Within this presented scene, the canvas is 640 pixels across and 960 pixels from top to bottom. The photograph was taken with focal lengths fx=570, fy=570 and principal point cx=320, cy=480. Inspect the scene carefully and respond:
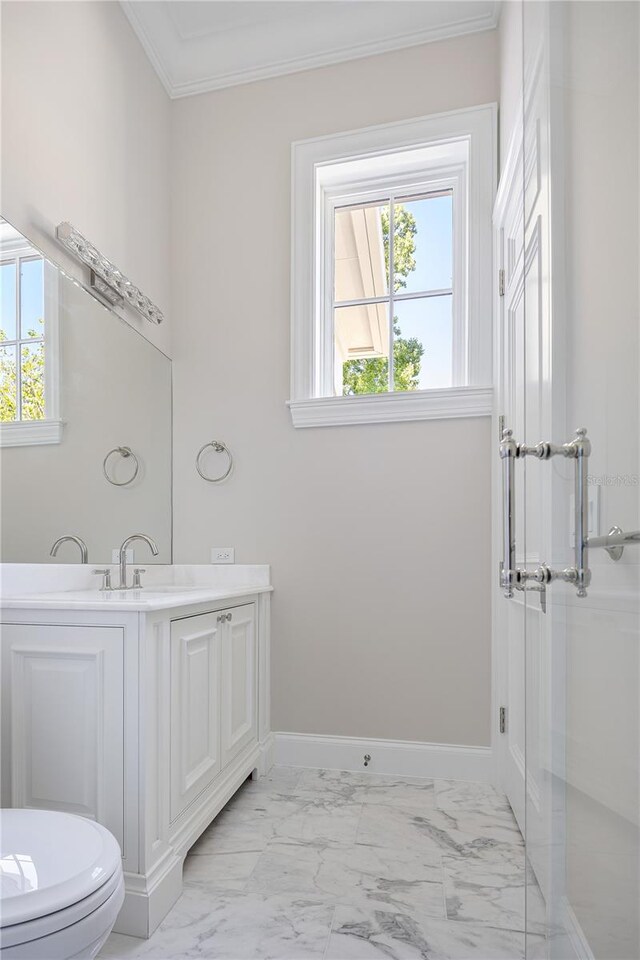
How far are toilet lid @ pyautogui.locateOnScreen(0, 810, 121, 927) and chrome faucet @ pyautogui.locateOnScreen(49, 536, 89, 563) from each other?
858 mm

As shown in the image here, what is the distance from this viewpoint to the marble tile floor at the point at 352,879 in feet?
4.20

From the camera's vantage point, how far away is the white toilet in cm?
83

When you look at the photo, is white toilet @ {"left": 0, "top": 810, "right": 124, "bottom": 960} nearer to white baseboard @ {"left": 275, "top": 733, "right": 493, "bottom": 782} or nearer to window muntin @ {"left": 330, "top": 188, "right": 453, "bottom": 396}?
white baseboard @ {"left": 275, "top": 733, "right": 493, "bottom": 782}

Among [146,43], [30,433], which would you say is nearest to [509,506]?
[30,433]

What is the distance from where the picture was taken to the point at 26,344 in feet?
5.56

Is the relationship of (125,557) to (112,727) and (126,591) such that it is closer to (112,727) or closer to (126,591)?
(126,591)

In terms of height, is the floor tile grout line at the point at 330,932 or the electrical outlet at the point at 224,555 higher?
the electrical outlet at the point at 224,555

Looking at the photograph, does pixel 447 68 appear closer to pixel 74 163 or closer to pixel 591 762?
pixel 74 163

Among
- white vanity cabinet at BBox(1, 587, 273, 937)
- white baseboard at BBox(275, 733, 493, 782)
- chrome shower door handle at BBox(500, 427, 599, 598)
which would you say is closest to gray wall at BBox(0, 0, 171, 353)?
white vanity cabinet at BBox(1, 587, 273, 937)

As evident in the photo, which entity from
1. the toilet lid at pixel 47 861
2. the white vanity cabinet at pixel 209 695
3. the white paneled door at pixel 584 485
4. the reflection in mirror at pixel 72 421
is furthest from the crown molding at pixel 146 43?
the toilet lid at pixel 47 861

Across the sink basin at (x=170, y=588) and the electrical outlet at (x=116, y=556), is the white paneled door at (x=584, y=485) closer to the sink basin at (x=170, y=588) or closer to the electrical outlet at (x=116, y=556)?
the sink basin at (x=170, y=588)

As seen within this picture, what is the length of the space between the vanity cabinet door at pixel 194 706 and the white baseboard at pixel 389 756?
58 cm

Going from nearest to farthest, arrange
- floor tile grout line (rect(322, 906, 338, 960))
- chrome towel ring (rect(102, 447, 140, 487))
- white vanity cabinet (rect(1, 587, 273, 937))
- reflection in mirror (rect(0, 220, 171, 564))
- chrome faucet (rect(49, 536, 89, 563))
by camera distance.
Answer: floor tile grout line (rect(322, 906, 338, 960)) → white vanity cabinet (rect(1, 587, 273, 937)) → reflection in mirror (rect(0, 220, 171, 564)) → chrome faucet (rect(49, 536, 89, 563)) → chrome towel ring (rect(102, 447, 140, 487))

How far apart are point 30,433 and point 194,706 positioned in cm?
93
